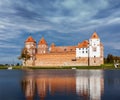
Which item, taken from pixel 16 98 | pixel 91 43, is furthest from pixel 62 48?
pixel 16 98

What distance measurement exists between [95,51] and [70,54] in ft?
38.2

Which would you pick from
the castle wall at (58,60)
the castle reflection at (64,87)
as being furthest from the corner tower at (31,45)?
the castle reflection at (64,87)

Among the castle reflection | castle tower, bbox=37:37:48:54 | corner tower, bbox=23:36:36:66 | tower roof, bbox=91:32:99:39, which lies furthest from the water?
castle tower, bbox=37:37:48:54

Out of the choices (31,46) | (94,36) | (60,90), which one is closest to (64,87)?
(60,90)

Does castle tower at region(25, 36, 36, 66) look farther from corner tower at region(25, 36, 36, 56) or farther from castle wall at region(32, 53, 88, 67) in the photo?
castle wall at region(32, 53, 88, 67)

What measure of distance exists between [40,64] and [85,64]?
2030 centimetres

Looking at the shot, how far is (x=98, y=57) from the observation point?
10656 cm

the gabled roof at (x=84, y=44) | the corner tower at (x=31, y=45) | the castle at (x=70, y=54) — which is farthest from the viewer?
the corner tower at (x=31, y=45)

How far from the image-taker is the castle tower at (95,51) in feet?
348

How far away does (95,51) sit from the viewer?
357 ft

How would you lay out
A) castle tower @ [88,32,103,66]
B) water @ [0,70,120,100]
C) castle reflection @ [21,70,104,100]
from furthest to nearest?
1. castle tower @ [88,32,103,66]
2. castle reflection @ [21,70,104,100]
3. water @ [0,70,120,100]

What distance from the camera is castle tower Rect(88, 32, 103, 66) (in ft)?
348

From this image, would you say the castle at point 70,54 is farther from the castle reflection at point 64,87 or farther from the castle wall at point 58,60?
the castle reflection at point 64,87

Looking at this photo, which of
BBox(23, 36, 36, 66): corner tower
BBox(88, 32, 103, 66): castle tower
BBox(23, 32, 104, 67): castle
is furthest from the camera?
BBox(23, 36, 36, 66): corner tower
